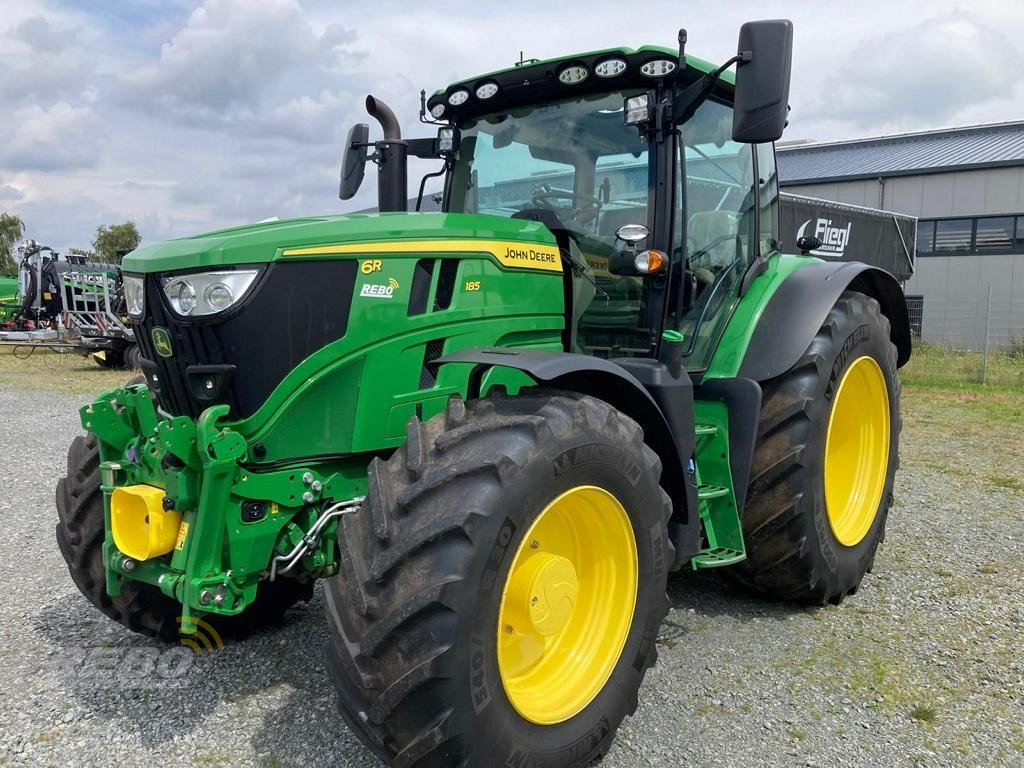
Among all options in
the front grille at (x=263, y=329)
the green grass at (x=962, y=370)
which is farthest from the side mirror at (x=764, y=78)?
the green grass at (x=962, y=370)

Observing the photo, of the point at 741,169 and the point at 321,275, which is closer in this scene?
the point at 321,275

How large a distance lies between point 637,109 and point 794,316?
119 cm

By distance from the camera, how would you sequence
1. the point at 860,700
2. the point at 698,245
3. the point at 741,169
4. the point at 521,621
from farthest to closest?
the point at 741,169
the point at 698,245
the point at 860,700
the point at 521,621

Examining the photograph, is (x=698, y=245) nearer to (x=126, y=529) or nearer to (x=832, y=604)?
(x=832, y=604)

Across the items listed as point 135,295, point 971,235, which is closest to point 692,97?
point 135,295

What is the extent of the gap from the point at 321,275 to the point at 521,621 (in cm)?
128

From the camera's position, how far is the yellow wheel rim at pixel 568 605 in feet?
8.55

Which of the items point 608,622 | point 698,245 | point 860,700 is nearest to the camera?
point 608,622

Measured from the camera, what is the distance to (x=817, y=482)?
3750 mm

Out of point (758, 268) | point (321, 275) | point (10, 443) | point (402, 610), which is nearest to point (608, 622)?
point (402, 610)

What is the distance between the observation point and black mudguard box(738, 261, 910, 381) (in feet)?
12.2

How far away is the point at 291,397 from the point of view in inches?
108

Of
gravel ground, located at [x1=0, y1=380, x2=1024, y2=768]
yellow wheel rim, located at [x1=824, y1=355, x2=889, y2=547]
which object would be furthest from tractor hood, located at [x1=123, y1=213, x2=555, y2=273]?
yellow wheel rim, located at [x1=824, y1=355, x2=889, y2=547]
